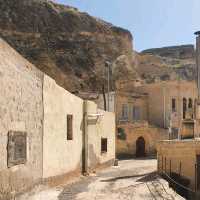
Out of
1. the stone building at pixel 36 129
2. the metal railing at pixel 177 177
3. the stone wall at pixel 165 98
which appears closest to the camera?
the stone building at pixel 36 129

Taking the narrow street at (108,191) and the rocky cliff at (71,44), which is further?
the rocky cliff at (71,44)

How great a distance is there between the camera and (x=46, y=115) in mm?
13984

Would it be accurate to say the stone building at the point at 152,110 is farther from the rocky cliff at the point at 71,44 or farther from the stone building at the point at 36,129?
the stone building at the point at 36,129

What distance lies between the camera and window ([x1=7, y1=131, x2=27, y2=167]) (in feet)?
34.8

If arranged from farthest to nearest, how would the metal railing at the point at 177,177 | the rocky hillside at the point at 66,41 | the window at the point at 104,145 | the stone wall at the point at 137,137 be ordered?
the rocky hillside at the point at 66,41
the stone wall at the point at 137,137
the window at the point at 104,145
the metal railing at the point at 177,177

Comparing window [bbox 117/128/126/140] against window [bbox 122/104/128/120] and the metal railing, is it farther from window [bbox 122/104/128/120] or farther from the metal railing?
the metal railing

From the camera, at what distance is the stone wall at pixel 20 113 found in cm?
1031

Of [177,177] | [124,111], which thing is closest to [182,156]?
[177,177]

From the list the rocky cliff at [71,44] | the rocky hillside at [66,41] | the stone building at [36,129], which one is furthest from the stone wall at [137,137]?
the stone building at [36,129]

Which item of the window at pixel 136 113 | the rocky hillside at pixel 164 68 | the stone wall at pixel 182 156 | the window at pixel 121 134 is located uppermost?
the rocky hillside at pixel 164 68

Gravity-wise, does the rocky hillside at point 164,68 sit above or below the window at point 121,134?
above

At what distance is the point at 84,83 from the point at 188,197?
37849mm

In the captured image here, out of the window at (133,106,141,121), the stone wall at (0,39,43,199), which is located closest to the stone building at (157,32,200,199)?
the stone wall at (0,39,43,199)

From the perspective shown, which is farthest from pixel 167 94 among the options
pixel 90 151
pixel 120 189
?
pixel 120 189
